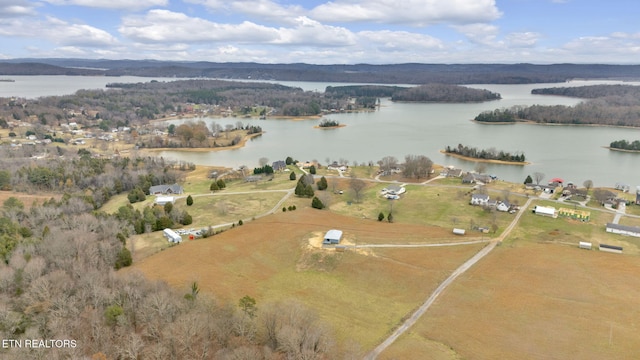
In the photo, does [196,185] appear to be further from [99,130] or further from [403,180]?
[99,130]

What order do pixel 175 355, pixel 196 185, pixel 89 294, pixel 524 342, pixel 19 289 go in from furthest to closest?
pixel 196 185 < pixel 19 289 < pixel 89 294 < pixel 524 342 < pixel 175 355

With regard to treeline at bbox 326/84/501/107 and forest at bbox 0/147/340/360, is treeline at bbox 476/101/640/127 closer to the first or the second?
treeline at bbox 326/84/501/107

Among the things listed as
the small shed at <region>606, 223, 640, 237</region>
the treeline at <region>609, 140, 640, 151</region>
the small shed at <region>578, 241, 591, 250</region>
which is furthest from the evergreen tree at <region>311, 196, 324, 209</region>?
the treeline at <region>609, 140, 640, 151</region>

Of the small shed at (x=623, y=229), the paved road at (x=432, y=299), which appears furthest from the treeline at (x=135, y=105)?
the small shed at (x=623, y=229)

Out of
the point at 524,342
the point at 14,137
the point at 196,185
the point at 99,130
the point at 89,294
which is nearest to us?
the point at 524,342

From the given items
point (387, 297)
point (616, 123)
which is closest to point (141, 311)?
point (387, 297)

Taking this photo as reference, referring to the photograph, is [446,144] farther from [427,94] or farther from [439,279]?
[427,94]

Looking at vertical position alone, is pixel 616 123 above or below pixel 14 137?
above
